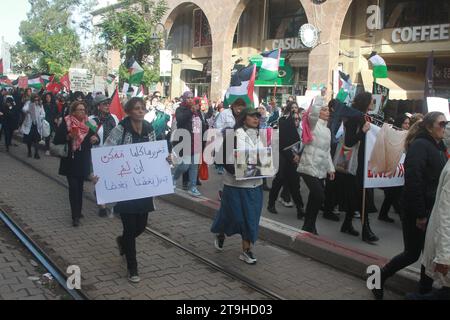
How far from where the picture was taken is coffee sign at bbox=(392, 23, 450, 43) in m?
17.6

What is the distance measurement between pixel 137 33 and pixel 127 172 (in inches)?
779

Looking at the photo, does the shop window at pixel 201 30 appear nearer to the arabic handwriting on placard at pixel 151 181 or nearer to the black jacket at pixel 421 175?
the arabic handwriting on placard at pixel 151 181

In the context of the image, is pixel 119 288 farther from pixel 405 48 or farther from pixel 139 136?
pixel 405 48

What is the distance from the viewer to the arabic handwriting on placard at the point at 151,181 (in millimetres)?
5129

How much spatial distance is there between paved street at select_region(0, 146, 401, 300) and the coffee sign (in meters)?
13.6

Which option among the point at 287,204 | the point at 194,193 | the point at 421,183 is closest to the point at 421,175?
the point at 421,183

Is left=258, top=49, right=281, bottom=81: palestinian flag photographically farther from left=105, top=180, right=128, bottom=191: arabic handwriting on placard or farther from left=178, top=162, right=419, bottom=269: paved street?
left=105, top=180, right=128, bottom=191: arabic handwriting on placard

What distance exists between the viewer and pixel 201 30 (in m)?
29.0

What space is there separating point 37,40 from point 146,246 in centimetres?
3218

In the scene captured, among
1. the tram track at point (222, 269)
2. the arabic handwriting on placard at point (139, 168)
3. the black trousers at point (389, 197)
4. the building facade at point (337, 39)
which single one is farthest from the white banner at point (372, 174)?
the building facade at point (337, 39)

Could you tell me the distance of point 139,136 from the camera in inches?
206
